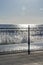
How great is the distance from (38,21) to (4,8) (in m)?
0.94

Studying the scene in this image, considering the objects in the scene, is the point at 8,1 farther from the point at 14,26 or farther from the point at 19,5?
the point at 14,26

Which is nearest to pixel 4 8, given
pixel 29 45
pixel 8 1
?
pixel 8 1

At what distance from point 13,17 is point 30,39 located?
759mm

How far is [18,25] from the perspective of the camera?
397 centimetres

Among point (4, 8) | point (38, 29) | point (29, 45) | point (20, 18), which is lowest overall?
point (29, 45)

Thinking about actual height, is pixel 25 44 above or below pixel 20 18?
below

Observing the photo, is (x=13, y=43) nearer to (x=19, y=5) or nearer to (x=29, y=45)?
(x=29, y=45)

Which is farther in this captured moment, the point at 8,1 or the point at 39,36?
the point at 39,36

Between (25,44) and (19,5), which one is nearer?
(19,5)

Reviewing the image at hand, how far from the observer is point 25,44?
4.20m

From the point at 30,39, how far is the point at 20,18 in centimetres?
65

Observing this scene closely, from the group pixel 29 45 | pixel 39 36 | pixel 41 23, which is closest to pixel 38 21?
pixel 41 23

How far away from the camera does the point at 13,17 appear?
3900 millimetres

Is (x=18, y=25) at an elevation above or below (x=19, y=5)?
below
